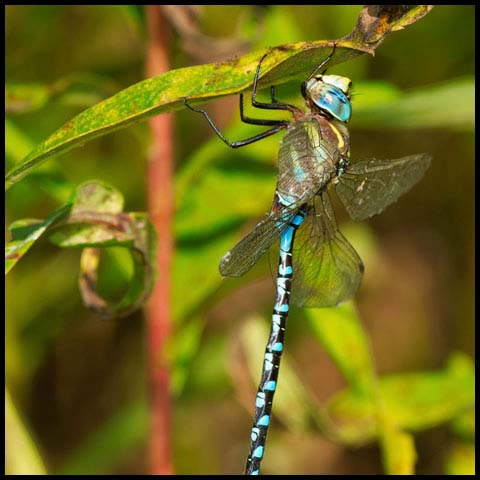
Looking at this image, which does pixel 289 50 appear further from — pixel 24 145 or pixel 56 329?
pixel 56 329

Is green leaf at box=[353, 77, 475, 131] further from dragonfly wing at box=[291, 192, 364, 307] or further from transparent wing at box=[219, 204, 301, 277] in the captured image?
transparent wing at box=[219, 204, 301, 277]

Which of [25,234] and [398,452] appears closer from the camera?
[25,234]

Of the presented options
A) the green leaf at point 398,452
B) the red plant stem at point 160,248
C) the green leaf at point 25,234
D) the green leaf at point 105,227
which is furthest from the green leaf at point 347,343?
the green leaf at point 25,234

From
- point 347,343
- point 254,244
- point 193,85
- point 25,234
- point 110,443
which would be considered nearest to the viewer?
point 193,85

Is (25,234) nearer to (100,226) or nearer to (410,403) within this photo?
(100,226)

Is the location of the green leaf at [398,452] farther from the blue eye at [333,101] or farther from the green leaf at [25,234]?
the green leaf at [25,234]

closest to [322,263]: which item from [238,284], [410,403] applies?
[238,284]

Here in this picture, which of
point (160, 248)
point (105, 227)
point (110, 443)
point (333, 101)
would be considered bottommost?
point (110, 443)
